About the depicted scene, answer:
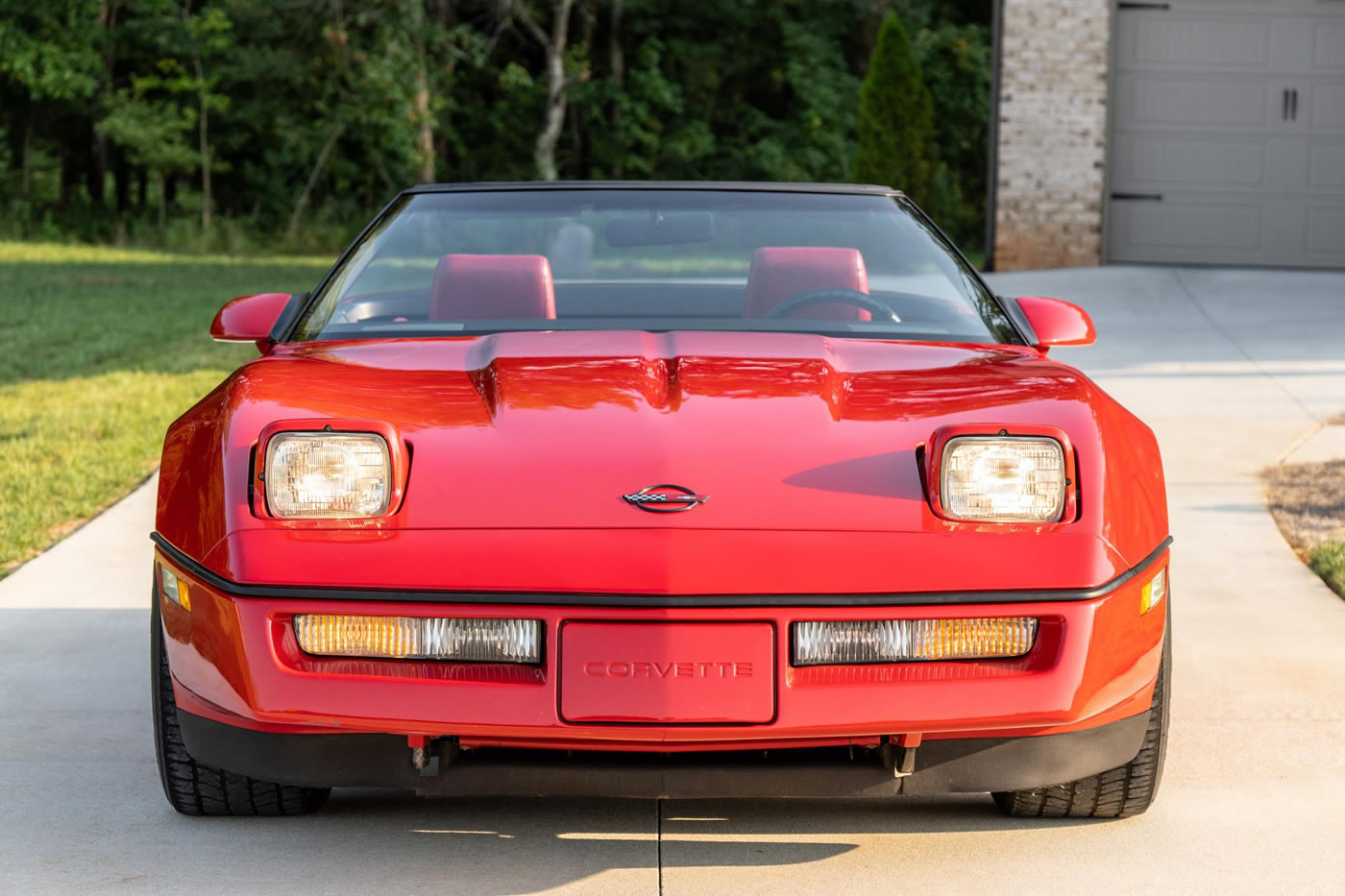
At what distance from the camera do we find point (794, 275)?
3.87 metres

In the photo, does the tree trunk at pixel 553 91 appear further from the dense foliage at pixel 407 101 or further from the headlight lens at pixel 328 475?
the headlight lens at pixel 328 475

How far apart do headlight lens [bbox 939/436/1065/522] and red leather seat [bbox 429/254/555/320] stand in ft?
4.15

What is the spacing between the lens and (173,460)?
3.02 m

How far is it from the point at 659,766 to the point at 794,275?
149 cm

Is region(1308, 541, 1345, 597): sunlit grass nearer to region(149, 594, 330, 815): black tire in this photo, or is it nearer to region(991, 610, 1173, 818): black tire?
region(991, 610, 1173, 818): black tire

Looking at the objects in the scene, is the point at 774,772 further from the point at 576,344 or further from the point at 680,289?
the point at 680,289

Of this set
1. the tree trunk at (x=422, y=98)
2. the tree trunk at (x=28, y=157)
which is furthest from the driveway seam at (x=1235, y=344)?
the tree trunk at (x=28, y=157)

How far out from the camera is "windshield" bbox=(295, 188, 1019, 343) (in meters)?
3.66

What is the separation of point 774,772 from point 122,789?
1533mm

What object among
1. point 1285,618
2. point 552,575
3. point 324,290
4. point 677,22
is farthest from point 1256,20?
point 677,22

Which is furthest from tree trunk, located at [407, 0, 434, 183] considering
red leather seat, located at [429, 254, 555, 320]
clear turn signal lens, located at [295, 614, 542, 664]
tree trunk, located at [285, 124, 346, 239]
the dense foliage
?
clear turn signal lens, located at [295, 614, 542, 664]

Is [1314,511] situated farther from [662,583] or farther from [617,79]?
[617,79]

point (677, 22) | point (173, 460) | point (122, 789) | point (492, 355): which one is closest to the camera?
point (173, 460)

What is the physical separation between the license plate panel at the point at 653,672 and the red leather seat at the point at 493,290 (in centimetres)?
124
